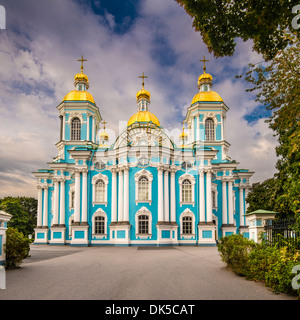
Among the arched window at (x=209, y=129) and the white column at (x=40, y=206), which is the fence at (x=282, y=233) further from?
the white column at (x=40, y=206)

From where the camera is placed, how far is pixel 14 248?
11016 mm

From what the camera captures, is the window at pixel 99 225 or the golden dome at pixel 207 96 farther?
the golden dome at pixel 207 96

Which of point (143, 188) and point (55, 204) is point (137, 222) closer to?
point (143, 188)

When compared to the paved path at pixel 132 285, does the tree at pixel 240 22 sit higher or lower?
higher

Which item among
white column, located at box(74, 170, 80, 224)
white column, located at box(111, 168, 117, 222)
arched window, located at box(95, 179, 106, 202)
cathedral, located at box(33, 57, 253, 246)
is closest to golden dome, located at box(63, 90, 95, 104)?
cathedral, located at box(33, 57, 253, 246)

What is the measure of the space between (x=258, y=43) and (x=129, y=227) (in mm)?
20789

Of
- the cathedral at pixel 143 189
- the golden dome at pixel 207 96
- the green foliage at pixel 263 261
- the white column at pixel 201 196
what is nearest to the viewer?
the green foliage at pixel 263 261

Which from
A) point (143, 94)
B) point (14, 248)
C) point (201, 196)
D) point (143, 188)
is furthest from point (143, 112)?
point (14, 248)

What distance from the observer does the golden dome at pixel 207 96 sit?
33053 mm

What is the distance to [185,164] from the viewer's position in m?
28.3

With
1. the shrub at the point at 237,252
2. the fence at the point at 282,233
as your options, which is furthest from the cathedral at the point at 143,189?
the fence at the point at 282,233

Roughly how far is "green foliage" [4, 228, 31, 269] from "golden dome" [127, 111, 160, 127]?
78.4 ft

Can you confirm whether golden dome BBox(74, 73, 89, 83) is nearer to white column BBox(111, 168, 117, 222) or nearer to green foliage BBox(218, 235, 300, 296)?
white column BBox(111, 168, 117, 222)

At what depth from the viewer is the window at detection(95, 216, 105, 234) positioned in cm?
2740
